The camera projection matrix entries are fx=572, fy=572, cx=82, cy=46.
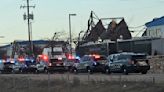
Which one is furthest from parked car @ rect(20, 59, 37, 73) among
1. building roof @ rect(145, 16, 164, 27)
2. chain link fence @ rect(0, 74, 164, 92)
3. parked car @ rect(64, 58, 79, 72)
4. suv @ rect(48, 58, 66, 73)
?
building roof @ rect(145, 16, 164, 27)

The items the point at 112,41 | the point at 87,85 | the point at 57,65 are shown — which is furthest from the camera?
the point at 112,41

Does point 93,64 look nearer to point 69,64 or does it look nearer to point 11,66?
point 69,64

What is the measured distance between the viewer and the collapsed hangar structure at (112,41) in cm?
6650

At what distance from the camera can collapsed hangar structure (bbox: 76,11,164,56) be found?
6650 cm

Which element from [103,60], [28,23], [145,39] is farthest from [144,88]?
[28,23]

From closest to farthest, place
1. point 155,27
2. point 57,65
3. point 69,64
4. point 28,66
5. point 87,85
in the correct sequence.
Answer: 1. point 87,85
2. point 57,65
3. point 69,64
4. point 28,66
5. point 155,27

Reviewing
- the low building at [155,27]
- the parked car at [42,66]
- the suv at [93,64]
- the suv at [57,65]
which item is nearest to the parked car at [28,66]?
the parked car at [42,66]

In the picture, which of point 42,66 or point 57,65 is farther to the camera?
point 42,66

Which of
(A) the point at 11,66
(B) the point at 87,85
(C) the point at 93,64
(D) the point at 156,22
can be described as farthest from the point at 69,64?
(D) the point at 156,22

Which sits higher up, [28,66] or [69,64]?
[69,64]

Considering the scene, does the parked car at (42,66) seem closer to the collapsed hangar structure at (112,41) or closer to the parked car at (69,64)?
the parked car at (69,64)

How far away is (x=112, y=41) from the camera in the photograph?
75688 mm

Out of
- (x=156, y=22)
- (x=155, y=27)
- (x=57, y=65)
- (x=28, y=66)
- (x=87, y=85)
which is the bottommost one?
(x=87, y=85)

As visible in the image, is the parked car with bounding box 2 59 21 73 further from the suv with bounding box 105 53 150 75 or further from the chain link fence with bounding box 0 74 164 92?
the suv with bounding box 105 53 150 75
